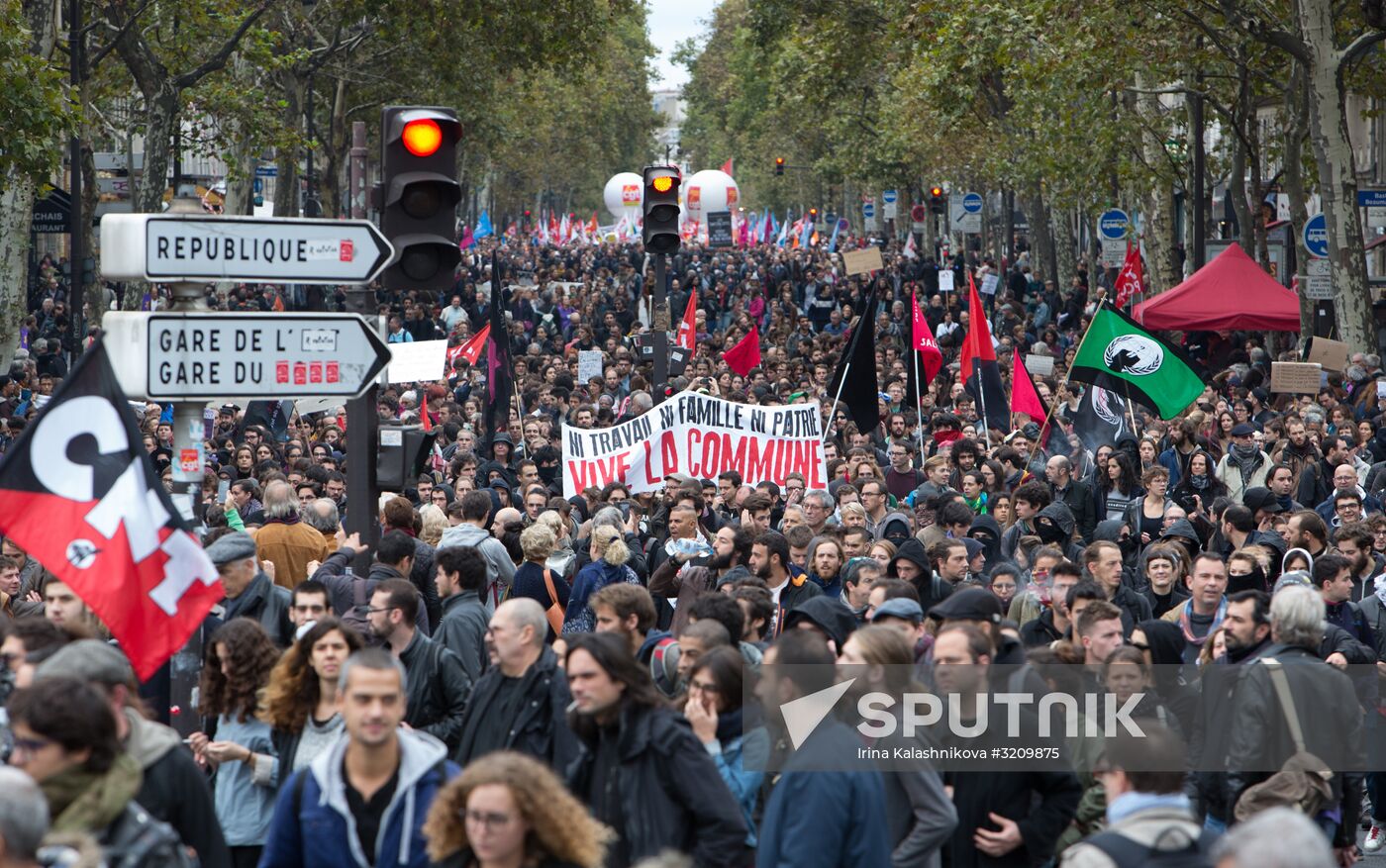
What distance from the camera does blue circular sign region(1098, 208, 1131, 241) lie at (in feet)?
106

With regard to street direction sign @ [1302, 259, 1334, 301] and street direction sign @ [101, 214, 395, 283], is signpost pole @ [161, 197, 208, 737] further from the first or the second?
street direction sign @ [1302, 259, 1334, 301]

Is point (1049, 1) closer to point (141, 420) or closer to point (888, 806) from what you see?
point (141, 420)

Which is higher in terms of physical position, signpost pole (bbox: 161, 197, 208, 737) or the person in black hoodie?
signpost pole (bbox: 161, 197, 208, 737)

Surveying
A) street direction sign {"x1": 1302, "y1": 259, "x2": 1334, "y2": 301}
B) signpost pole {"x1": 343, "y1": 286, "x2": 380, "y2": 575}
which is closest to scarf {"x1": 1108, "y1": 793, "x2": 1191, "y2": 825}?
signpost pole {"x1": 343, "y1": 286, "x2": 380, "y2": 575}

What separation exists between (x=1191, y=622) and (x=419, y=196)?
3812 millimetres

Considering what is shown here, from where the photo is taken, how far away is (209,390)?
662 centimetres

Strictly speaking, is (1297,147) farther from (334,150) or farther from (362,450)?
(334,150)

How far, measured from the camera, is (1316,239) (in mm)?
25500

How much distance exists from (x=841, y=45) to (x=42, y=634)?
3416 centimetres

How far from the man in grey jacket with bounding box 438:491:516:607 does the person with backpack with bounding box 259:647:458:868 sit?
4632mm

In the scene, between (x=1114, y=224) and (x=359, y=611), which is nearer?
(x=359, y=611)

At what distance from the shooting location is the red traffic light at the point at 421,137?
798cm

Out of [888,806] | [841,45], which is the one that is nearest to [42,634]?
[888,806]

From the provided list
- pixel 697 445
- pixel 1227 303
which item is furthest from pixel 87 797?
pixel 1227 303
